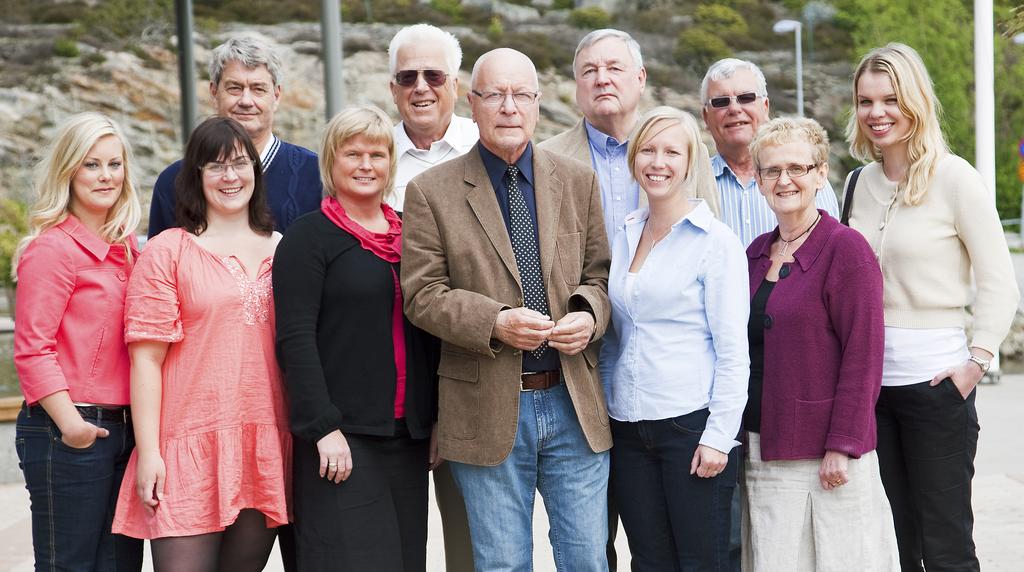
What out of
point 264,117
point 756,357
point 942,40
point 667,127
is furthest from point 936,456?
point 942,40

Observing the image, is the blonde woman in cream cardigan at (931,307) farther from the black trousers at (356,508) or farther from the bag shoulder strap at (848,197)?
the black trousers at (356,508)

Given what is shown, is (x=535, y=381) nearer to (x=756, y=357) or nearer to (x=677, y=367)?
(x=677, y=367)

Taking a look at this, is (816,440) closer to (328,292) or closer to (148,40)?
(328,292)

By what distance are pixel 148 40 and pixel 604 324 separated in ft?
120

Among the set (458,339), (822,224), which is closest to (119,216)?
(458,339)

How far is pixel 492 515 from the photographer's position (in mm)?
3117

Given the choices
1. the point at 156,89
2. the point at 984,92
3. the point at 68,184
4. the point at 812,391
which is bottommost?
the point at 812,391

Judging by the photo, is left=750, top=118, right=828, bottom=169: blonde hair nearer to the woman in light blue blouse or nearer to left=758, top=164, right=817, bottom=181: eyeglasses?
left=758, top=164, right=817, bottom=181: eyeglasses

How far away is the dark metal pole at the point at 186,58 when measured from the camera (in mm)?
11312

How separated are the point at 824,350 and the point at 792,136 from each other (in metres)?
0.68

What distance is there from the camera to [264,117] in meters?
3.83

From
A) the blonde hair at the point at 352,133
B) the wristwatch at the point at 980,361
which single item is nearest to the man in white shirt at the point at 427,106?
the blonde hair at the point at 352,133

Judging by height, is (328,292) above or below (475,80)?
below

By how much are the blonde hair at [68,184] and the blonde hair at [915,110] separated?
2.51 metres
